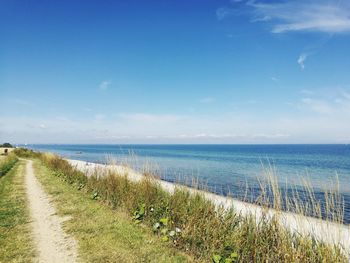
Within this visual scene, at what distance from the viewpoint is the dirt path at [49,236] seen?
5.13 meters

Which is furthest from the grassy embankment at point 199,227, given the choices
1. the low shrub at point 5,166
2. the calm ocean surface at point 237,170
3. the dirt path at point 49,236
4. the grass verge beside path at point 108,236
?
the low shrub at point 5,166

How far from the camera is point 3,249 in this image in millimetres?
5383

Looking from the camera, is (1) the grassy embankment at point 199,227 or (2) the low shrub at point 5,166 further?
(2) the low shrub at point 5,166

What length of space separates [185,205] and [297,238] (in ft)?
8.32

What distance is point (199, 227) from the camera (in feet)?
18.1

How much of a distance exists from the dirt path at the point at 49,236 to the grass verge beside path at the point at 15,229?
0.16 meters

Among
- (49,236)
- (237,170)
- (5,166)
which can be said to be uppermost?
(5,166)

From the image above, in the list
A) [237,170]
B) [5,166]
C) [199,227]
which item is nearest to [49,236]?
[199,227]

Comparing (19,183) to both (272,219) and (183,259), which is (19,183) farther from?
(272,219)

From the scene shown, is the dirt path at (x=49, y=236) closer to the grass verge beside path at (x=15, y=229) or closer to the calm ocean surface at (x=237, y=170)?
the grass verge beside path at (x=15, y=229)

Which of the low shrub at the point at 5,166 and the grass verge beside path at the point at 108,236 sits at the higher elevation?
the low shrub at the point at 5,166

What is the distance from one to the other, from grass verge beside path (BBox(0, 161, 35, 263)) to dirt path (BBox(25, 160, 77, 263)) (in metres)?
0.16

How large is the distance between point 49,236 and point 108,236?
1245 mm

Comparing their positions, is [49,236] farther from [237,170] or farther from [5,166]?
[237,170]
